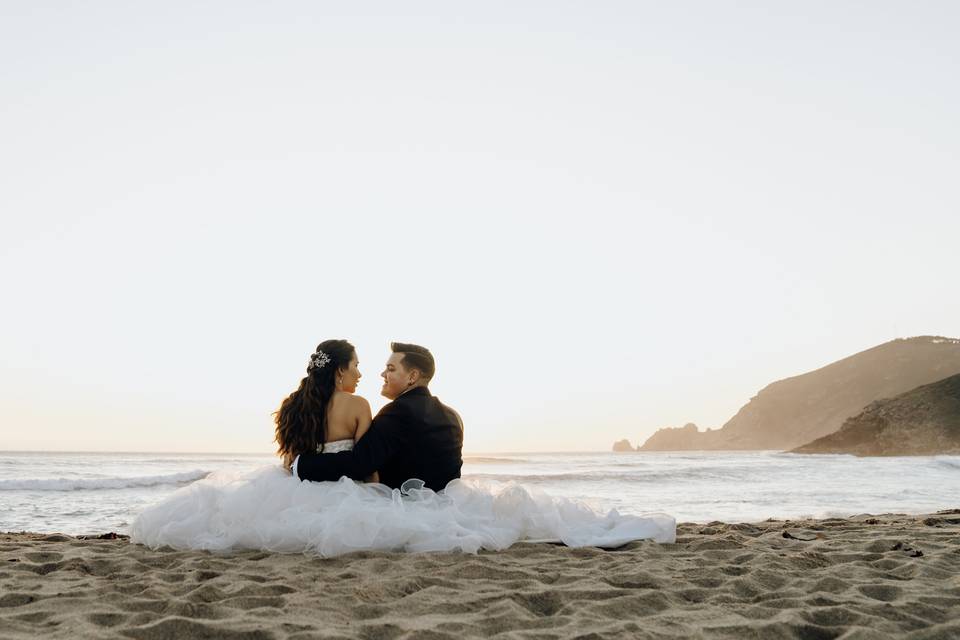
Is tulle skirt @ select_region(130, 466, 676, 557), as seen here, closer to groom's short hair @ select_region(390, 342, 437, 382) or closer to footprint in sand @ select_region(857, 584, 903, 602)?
groom's short hair @ select_region(390, 342, 437, 382)

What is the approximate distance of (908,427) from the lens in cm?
4306

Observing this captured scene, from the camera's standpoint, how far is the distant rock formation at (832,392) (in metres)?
91.6

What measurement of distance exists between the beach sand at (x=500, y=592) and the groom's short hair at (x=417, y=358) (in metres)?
1.65

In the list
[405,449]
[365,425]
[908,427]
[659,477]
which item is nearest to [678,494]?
[659,477]

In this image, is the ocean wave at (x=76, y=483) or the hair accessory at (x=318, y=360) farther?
the ocean wave at (x=76, y=483)

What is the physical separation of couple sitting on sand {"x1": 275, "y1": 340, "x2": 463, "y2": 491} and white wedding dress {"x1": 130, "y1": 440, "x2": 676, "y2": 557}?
123 millimetres

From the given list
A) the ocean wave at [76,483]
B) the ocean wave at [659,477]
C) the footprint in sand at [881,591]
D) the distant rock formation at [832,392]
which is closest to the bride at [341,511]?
the footprint in sand at [881,591]

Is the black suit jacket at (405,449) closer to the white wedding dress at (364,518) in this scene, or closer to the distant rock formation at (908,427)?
the white wedding dress at (364,518)

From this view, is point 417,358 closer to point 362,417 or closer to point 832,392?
point 362,417

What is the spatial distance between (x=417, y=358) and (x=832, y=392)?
110 m

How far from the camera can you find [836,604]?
11.9 ft

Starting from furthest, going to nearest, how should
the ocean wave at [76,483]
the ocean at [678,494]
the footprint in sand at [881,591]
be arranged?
the ocean wave at [76,483]
the ocean at [678,494]
the footprint in sand at [881,591]

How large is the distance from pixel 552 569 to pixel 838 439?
163 ft

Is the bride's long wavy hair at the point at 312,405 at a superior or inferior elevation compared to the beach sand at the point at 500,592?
superior
